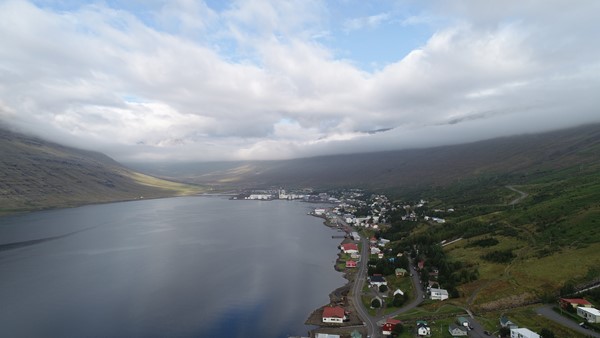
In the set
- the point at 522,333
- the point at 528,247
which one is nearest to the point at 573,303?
the point at 522,333

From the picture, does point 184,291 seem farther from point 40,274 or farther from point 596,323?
point 596,323

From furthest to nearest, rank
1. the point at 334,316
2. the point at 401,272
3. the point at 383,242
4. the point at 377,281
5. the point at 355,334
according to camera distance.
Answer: the point at 383,242 → the point at 401,272 → the point at 377,281 → the point at 334,316 → the point at 355,334

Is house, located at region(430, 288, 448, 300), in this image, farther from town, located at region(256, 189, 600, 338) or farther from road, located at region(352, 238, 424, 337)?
road, located at region(352, 238, 424, 337)

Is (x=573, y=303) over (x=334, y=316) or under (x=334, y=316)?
over

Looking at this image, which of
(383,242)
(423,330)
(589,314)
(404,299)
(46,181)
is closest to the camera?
(589,314)

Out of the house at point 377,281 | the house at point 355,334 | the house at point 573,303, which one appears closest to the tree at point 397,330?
the house at point 355,334

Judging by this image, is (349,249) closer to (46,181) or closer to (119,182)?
(46,181)

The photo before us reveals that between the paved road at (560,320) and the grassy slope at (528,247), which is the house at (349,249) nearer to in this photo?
the grassy slope at (528,247)

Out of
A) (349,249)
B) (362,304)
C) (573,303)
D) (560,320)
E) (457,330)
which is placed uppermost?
(573,303)
